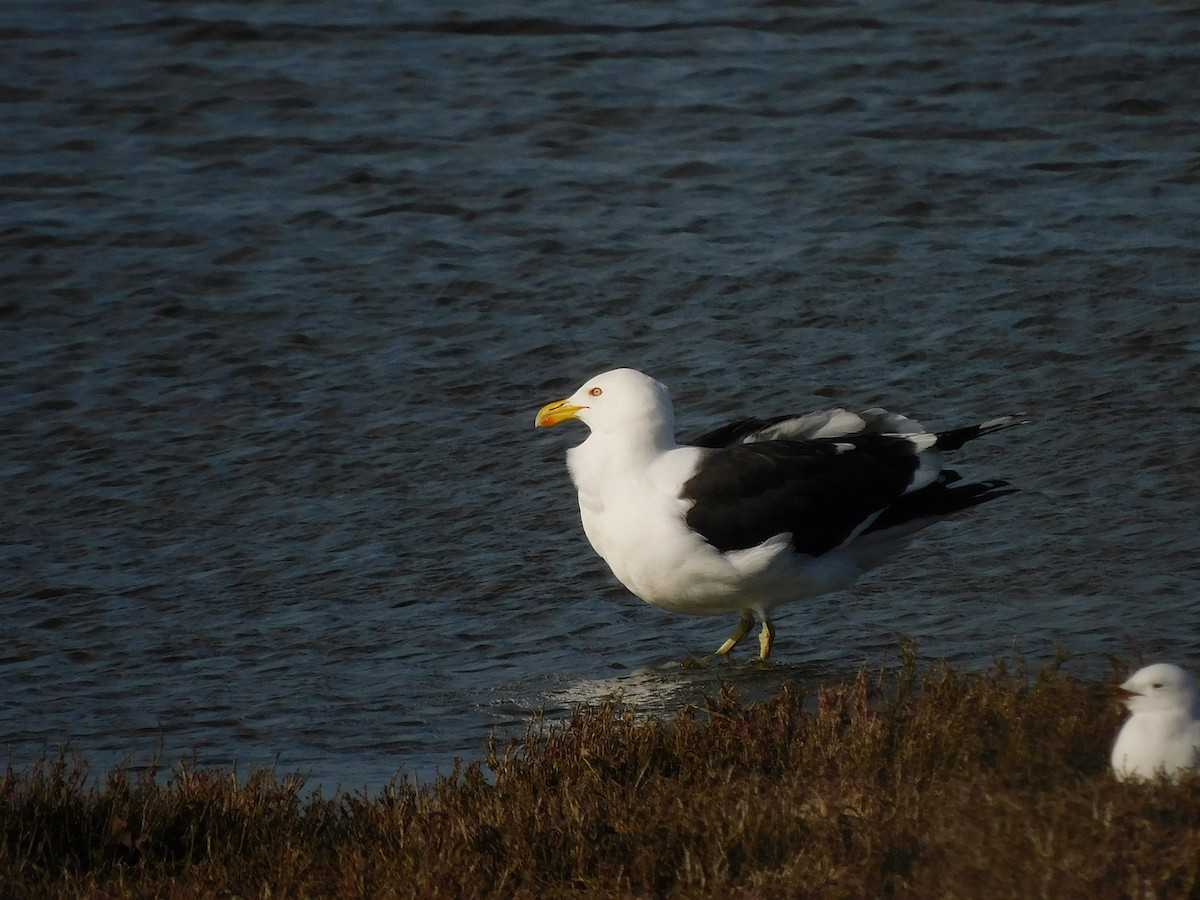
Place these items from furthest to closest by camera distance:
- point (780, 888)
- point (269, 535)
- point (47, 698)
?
point (269, 535) → point (47, 698) → point (780, 888)

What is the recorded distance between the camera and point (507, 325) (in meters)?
11.8

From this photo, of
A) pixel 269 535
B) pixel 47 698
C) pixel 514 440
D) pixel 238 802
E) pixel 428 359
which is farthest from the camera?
pixel 428 359

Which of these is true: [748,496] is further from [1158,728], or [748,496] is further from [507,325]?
[507,325]

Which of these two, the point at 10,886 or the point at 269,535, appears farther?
the point at 269,535

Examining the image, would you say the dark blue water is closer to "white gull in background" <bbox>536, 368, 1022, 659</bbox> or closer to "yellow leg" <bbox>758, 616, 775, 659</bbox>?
"yellow leg" <bbox>758, 616, 775, 659</bbox>

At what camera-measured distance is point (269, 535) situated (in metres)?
9.06

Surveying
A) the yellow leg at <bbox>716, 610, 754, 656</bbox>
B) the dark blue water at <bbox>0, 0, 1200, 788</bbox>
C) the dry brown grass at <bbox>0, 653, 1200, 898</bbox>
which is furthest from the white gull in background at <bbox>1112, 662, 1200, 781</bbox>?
the yellow leg at <bbox>716, 610, 754, 656</bbox>

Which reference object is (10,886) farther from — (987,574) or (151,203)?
(151,203)

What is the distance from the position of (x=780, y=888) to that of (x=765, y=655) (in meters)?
2.97

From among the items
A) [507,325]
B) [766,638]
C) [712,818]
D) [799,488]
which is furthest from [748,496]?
[507,325]

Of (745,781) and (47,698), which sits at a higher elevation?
(745,781)

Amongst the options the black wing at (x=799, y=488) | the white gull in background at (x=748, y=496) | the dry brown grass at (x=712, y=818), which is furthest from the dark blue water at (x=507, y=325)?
the dry brown grass at (x=712, y=818)

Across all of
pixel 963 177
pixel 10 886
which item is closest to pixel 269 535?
pixel 10 886

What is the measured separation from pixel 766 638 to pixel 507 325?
484 cm
